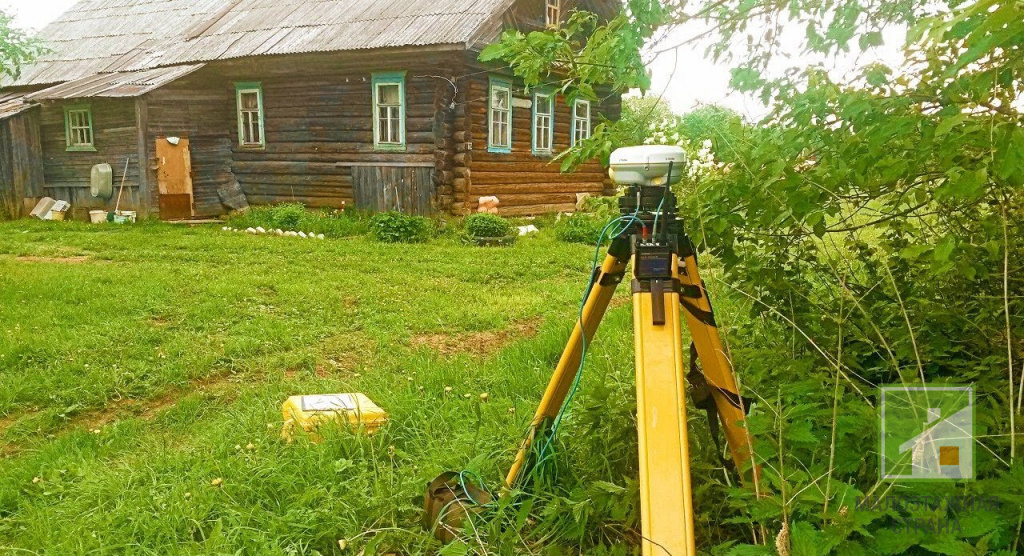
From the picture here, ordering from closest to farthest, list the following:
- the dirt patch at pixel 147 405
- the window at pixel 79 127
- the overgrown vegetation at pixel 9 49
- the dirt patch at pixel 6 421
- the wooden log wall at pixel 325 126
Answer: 1. the dirt patch at pixel 6 421
2. the dirt patch at pixel 147 405
3. the overgrown vegetation at pixel 9 49
4. the wooden log wall at pixel 325 126
5. the window at pixel 79 127

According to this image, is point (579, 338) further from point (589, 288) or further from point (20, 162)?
point (20, 162)

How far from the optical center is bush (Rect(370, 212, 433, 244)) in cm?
1091

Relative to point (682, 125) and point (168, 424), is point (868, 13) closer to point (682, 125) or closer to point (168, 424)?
point (682, 125)

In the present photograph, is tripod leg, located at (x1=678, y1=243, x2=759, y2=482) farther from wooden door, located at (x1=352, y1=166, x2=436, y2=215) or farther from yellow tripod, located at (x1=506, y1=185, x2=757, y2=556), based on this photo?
wooden door, located at (x1=352, y1=166, x2=436, y2=215)

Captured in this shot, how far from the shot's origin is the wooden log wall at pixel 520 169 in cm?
1260

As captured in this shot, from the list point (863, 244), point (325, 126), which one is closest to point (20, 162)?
point (325, 126)

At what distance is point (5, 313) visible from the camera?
5.60m

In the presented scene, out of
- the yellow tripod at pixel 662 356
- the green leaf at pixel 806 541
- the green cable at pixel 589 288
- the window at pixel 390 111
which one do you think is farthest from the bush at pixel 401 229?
the green leaf at pixel 806 541

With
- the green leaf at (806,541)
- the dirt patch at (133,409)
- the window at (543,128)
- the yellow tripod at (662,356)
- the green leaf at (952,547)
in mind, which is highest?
the window at (543,128)

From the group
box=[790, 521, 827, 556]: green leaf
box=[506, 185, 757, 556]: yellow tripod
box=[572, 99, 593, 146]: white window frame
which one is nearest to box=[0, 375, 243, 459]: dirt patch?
box=[506, 185, 757, 556]: yellow tripod

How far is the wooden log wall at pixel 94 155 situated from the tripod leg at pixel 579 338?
13.2 m

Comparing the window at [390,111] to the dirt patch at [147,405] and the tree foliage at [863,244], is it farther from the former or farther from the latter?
the tree foliage at [863,244]

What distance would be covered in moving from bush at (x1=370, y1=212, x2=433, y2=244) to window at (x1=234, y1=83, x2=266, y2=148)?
4411 mm

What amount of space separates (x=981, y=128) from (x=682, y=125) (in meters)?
1.56
